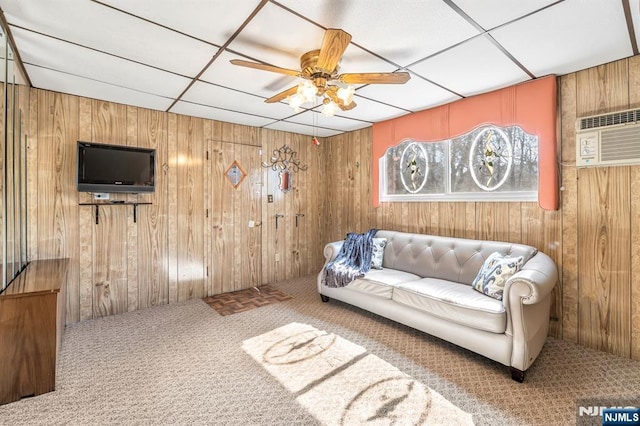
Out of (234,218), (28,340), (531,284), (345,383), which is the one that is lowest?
(345,383)

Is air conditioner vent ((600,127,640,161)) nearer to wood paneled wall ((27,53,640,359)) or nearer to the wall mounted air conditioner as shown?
the wall mounted air conditioner

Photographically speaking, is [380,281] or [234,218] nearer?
[380,281]

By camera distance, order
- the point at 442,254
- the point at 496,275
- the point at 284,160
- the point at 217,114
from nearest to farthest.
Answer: the point at 496,275 < the point at 442,254 < the point at 217,114 < the point at 284,160

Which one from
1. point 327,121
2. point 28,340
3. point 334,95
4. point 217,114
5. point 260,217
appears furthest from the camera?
point 260,217

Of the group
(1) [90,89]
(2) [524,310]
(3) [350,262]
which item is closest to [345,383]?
(2) [524,310]

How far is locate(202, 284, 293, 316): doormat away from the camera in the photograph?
3750mm

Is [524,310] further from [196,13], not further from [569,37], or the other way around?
[196,13]

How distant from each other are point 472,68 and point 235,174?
3.28 metres

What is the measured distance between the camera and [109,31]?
6.68 feet

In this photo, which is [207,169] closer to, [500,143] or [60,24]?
[60,24]

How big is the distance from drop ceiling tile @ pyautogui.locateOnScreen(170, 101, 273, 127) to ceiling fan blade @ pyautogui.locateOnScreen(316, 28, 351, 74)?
85.8 inches

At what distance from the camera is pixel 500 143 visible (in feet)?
10.8

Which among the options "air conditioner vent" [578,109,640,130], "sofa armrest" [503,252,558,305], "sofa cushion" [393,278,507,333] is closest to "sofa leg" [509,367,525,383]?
"sofa cushion" [393,278,507,333]

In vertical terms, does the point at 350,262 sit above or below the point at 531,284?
below
